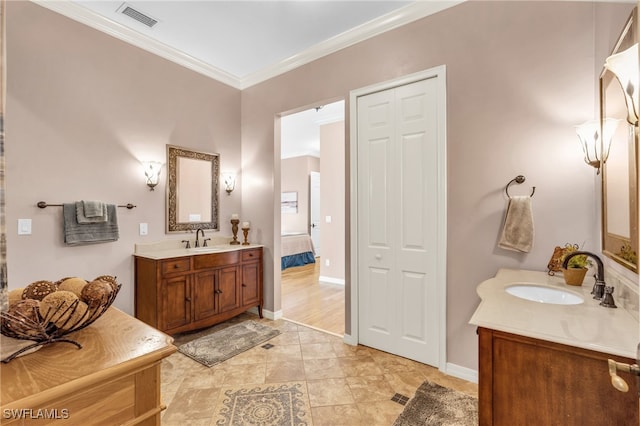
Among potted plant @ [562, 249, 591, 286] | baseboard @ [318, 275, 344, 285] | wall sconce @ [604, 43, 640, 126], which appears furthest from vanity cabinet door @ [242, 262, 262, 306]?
wall sconce @ [604, 43, 640, 126]

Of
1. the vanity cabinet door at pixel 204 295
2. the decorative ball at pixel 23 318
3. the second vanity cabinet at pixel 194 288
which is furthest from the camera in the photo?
the vanity cabinet door at pixel 204 295

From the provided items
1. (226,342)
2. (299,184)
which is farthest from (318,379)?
(299,184)

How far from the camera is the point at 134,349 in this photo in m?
0.79

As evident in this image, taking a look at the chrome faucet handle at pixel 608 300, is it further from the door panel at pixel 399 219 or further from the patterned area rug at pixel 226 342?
the patterned area rug at pixel 226 342

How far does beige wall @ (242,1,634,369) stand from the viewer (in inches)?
72.2

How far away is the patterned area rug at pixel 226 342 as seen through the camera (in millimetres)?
2568

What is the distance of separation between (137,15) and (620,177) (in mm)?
3674

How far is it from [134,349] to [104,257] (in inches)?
95.2

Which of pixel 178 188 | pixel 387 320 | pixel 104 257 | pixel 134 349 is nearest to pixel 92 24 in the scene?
pixel 178 188

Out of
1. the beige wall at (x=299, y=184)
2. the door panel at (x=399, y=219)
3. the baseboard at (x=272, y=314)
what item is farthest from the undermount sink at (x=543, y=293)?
the beige wall at (x=299, y=184)

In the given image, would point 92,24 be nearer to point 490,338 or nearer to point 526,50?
point 526,50

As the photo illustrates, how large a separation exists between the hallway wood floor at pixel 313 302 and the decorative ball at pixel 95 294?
8.35 feet

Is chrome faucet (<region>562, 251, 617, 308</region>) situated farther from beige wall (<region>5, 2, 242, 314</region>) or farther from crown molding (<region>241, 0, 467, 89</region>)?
beige wall (<region>5, 2, 242, 314</region>)

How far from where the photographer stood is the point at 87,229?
8.32ft
